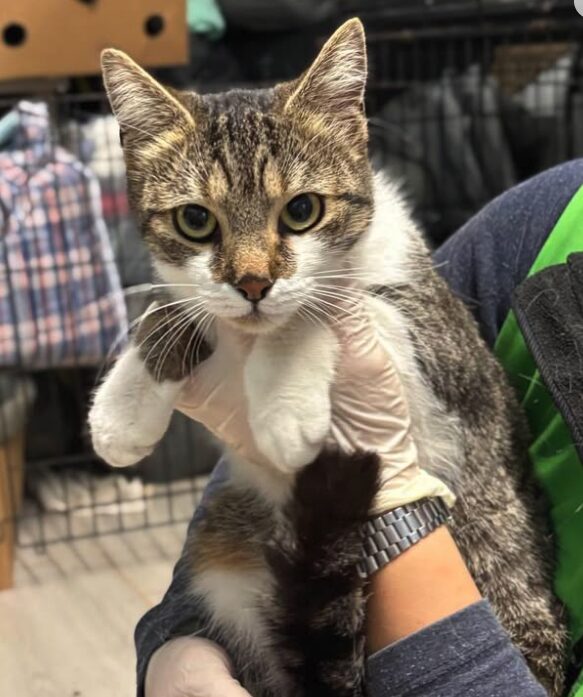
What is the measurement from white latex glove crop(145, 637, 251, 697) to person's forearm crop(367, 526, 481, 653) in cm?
17

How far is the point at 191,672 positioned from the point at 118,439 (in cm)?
26

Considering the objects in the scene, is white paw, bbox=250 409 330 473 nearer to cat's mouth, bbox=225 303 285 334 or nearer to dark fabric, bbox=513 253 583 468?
Answer: cat's mouth, bbox=225 303 285 334

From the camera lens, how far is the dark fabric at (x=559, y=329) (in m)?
0.86

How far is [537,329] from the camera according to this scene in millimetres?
917

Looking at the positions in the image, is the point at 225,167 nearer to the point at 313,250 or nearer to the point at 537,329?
the point at 313,250

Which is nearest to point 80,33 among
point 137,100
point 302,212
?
point 137,100

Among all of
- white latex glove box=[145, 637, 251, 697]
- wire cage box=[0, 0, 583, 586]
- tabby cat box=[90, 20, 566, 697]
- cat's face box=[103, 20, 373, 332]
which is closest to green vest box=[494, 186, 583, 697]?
tabby cat box=[90, 20, 566, 697]

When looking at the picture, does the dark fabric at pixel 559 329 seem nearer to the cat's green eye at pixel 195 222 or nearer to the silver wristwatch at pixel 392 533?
the silver wristwatch at pixel 392 533

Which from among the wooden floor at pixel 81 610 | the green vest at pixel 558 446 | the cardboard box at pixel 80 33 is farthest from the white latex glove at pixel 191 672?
the cardboard box at pixel 80 33

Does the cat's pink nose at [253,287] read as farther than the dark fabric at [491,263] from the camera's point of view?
No

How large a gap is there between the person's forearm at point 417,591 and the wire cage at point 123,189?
3.73ft

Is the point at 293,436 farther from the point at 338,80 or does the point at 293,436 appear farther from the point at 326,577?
the point at 338,80

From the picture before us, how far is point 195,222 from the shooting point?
95cm

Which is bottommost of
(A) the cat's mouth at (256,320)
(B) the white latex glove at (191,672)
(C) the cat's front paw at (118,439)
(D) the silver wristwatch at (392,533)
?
(B) the white latex glove at (191,672)
